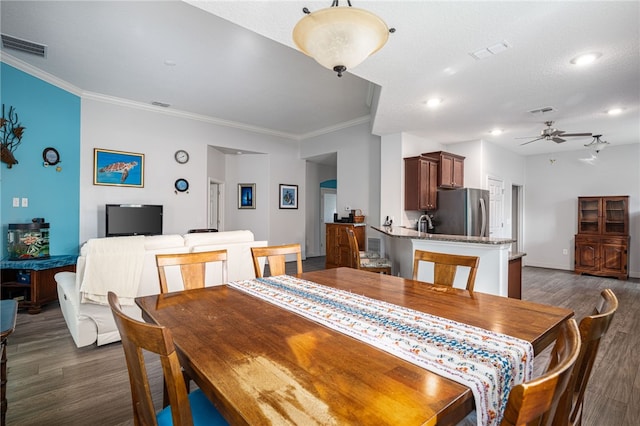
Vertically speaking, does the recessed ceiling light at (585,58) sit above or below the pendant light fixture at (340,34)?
above

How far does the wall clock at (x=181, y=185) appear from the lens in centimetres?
573

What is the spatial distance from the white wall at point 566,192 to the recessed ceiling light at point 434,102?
4.82 m

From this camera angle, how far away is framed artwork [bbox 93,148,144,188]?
4.91 metres

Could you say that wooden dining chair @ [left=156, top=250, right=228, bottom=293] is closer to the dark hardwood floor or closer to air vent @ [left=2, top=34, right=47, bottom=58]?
the dark hardwood floor

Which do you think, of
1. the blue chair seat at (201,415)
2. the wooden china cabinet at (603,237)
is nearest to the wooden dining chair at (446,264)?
the blue chair seat at (201,415)

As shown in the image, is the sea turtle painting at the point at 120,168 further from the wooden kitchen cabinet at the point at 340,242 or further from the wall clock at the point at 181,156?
the wooden kitchen cabinet at the point at 340,242

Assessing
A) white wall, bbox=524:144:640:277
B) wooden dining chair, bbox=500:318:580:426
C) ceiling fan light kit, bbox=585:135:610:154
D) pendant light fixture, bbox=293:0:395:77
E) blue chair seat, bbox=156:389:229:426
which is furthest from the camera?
white wall, bbox=524:144:640:277

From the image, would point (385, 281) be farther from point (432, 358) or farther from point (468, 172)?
point (468, 172)

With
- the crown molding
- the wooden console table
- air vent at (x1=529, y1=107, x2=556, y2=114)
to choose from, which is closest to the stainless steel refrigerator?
air vent at (x1=529, y1=107, x2=556, y2=114)

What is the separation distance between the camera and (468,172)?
590 cm

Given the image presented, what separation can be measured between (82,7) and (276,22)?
6.88 feet

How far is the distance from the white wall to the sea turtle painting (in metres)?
8.44

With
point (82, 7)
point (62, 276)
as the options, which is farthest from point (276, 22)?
point (62, 276)

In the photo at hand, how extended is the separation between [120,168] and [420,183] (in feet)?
16.3
